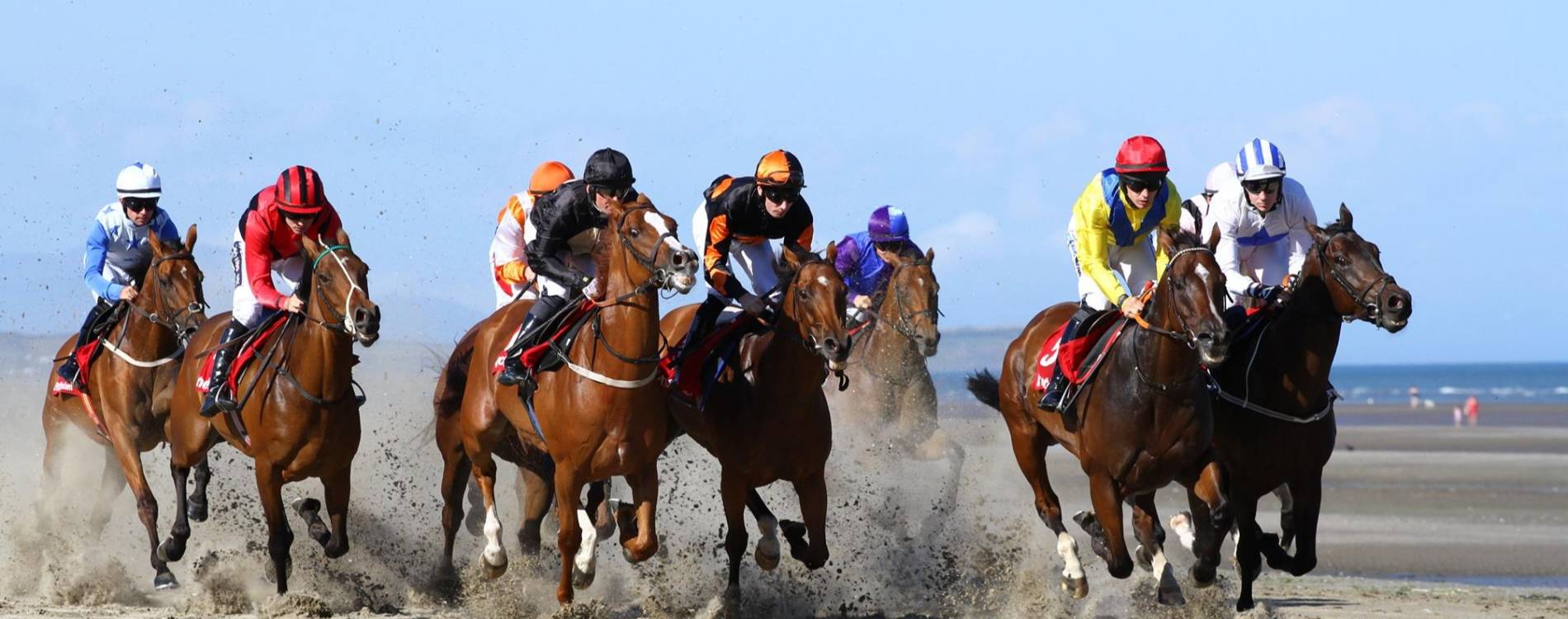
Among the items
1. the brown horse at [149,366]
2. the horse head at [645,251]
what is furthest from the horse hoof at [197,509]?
the horse head at [645,251]

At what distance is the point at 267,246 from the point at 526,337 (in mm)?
1744

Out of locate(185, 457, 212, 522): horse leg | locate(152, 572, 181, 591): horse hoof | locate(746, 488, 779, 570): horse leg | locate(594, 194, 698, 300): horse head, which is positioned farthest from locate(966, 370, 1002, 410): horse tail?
locate(152, 572, 181, 591): horse hoof

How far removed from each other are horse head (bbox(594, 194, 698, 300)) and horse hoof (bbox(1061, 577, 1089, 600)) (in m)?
3.05

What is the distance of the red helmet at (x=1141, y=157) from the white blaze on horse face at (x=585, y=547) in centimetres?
345

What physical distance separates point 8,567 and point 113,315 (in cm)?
179

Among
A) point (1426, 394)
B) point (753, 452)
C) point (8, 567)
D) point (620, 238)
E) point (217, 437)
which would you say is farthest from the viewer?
point (1426, 394)

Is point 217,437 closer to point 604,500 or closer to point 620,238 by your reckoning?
point 604,500

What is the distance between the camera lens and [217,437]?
11836 millimetres

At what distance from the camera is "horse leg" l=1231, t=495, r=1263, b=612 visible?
35.2 feet

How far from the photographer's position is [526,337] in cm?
1048

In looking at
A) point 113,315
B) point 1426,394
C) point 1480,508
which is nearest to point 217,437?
point 113,315

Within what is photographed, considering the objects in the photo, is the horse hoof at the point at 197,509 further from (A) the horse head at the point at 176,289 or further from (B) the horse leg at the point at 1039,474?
(B) the horse leg at the point at 1039,474

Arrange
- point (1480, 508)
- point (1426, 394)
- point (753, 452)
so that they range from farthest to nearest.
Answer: point (1426, 394), point (1480, 508), point (753, 452)

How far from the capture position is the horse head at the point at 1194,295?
29.7 ft
